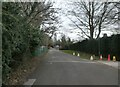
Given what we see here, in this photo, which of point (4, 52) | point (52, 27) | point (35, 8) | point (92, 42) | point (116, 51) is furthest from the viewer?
point (92, 42)

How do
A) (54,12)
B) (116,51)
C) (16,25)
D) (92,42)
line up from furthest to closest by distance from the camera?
1. (92,42)
2. (116,51)
3. (54,12)
4. (16,25)

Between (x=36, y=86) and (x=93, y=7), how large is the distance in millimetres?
37626

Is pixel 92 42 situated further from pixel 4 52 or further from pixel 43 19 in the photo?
pixel 4 52

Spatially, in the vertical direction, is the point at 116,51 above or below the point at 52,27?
below

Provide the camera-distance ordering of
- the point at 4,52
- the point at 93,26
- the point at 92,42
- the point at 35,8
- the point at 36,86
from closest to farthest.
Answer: the point at 4,52, the point at 36,86, the point at 35,8, the point at 92,42, the point at 93,26

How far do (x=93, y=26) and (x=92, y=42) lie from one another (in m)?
4.72

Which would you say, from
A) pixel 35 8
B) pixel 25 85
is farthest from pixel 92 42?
pixel 25 85

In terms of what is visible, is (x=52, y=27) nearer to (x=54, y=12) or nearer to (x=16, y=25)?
(x=54, y=12)

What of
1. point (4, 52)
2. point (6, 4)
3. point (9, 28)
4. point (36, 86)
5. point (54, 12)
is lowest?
point (36, 86)

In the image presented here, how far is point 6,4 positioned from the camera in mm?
8852

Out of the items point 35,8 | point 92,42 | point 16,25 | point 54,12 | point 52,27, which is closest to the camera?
point 16,25

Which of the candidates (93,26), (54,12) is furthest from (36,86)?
(93,26)

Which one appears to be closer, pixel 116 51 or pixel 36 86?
pixel 36 86

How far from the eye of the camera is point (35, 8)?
81.0ft
